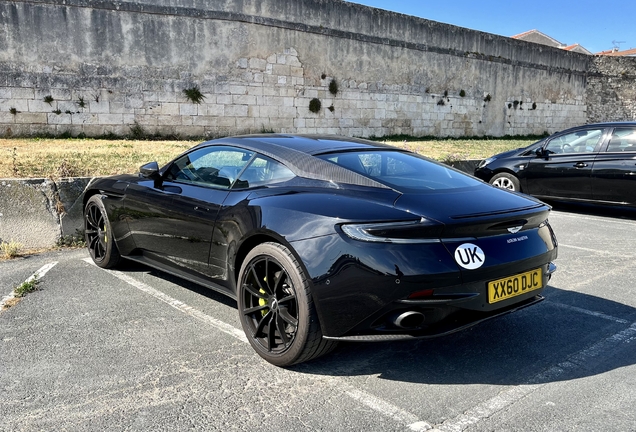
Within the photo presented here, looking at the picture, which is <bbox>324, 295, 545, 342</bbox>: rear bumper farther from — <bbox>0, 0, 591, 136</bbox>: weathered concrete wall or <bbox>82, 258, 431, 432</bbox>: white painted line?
<bbox>0, 0, 591, 136</bbox>: weathered concrete wall

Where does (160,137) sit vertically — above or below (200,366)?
above

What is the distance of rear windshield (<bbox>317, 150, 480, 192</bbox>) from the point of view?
3.43 meters

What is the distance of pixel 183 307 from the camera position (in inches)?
165

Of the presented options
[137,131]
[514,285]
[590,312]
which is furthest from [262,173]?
[137,131]

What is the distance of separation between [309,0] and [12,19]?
8477mm

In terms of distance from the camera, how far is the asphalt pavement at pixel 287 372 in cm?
258

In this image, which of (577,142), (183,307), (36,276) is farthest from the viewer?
(577,142)

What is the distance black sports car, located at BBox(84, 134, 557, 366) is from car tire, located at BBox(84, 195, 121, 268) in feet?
3.67

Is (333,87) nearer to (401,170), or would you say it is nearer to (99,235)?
(99,235)

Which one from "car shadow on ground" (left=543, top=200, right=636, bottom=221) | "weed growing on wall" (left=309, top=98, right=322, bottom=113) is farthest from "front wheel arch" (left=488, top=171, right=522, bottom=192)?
"weed growing on wall" (left=309, top=98, right=322, bottom=113)

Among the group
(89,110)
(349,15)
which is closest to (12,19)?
(89,110)

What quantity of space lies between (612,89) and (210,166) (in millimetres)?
30295

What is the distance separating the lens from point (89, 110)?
1328cm

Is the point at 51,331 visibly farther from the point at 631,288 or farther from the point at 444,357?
the point at 631,288
